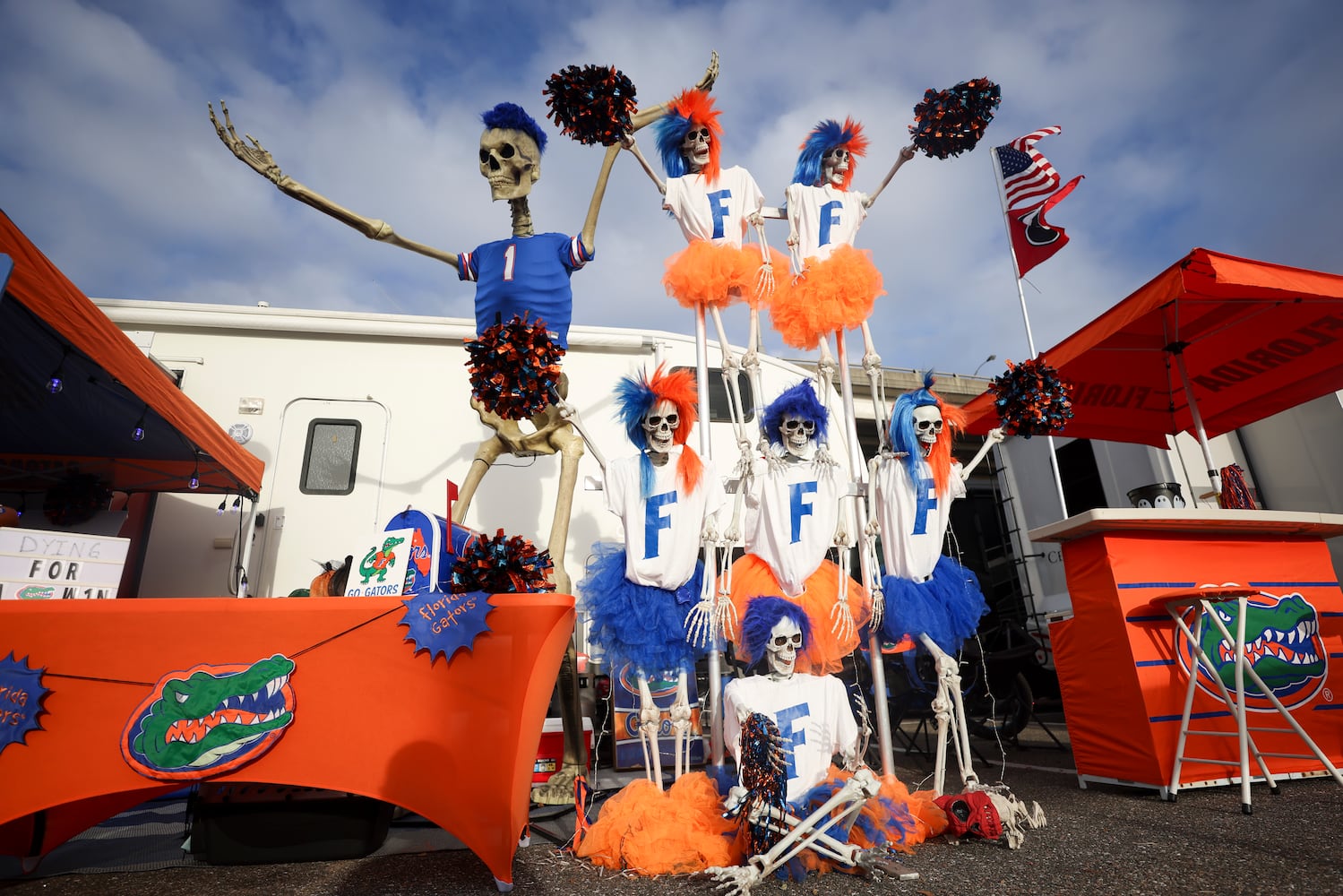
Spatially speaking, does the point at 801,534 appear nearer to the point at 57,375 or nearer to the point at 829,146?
the point at 829,146

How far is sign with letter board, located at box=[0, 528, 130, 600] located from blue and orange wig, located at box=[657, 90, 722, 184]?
14.2ft

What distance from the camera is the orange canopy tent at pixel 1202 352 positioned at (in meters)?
4.61

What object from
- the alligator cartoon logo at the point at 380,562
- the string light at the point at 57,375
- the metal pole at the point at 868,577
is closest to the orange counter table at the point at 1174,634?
the metal pole at the point at 868,577

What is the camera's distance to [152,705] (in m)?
2.56

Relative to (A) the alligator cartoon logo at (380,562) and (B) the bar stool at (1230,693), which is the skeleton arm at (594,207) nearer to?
(A) the alligator cartoon logo at (380,562)

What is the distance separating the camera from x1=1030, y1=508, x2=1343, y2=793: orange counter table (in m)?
4.22

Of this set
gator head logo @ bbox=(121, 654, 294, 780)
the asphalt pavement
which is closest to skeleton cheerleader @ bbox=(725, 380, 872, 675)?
the asphalt pavement

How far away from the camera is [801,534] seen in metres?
3.86

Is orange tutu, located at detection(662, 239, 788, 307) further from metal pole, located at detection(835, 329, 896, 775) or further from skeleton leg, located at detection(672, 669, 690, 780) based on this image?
skeleton leg, located at detection(672, 669, 690, 780)

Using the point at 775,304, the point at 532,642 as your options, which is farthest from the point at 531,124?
the point at 532,642

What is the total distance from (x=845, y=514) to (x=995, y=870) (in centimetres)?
182

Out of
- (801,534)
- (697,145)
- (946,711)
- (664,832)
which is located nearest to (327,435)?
(697,145)

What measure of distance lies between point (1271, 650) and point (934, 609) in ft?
8.13

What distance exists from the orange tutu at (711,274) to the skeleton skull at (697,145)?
69 cm
